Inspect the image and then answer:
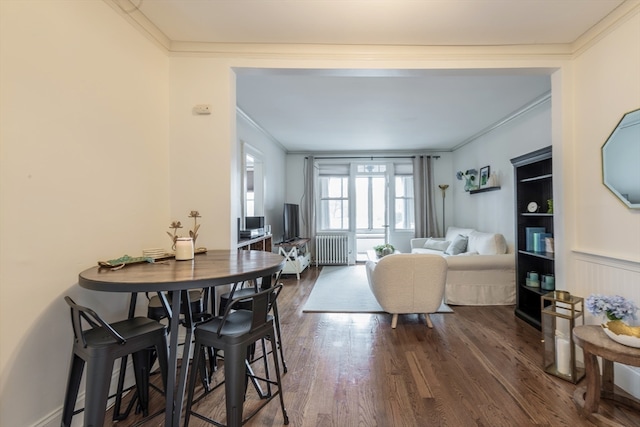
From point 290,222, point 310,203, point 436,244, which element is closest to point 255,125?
point 290,222

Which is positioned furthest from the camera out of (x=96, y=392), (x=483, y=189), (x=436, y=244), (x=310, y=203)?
(x=310, y=203)

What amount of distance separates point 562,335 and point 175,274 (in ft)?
8.94

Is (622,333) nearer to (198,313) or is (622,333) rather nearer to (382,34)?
(382,34)

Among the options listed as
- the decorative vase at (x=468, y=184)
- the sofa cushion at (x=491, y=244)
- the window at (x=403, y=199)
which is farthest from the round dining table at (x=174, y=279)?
the window at (x=403, y=199)

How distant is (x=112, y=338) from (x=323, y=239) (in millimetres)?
5346

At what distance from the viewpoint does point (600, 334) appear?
1744 mm

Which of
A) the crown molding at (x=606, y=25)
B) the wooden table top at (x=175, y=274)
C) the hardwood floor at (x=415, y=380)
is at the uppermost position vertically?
the crown molding at (x=606, y=25)

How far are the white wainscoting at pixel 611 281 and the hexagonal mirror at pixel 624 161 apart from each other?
1.42 feet

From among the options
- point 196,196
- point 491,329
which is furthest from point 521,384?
point 196,196

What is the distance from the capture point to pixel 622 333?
A: 164cm

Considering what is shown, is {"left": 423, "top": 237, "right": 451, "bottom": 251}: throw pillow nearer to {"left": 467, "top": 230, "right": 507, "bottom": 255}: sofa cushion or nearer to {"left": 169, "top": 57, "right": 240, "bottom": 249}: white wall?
{"left": 467, "top": 230, "right": 507, "bottom": 255}: sofa cushion

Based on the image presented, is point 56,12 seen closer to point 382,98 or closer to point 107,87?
point 107,87

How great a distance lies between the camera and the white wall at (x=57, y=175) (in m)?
1.29

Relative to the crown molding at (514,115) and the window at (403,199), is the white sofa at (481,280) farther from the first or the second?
the window at (403,199)
